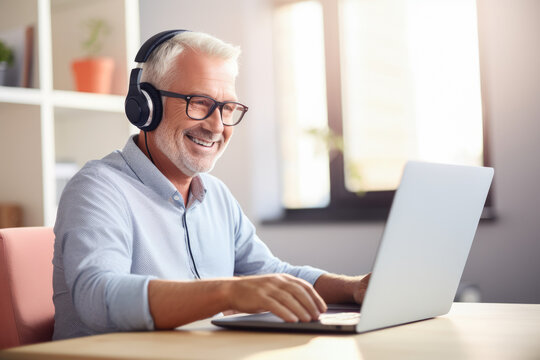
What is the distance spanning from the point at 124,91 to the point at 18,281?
1.63 metres

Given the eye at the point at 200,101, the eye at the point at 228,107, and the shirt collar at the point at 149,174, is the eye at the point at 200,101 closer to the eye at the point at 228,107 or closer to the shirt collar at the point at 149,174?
the eye at the point at 228,107

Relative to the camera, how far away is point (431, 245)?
1.11 m

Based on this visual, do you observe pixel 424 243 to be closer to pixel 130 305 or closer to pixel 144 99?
pixel 130 305

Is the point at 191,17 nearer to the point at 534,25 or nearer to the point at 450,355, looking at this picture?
the point at 534,25

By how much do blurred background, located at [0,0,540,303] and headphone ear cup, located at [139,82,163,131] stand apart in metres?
1.10

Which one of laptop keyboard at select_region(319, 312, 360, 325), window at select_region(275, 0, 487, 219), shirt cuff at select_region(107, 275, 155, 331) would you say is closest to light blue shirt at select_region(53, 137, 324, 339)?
shirt cuff at select_region(107, 275, 155, 331)

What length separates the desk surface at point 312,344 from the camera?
865 millimetres

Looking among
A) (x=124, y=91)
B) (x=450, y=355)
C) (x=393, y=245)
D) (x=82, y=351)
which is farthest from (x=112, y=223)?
(x=124, y=91)

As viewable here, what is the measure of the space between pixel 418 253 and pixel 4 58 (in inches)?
82.3

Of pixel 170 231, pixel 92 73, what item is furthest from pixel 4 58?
pixel 170 231

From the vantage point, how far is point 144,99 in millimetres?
1582

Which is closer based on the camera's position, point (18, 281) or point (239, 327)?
point (239, 327)

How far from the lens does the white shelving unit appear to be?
8.44 feet

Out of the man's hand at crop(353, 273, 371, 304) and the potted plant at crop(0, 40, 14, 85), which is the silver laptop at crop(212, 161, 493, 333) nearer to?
the man's hand at crop(353, 273, 371, 304)
